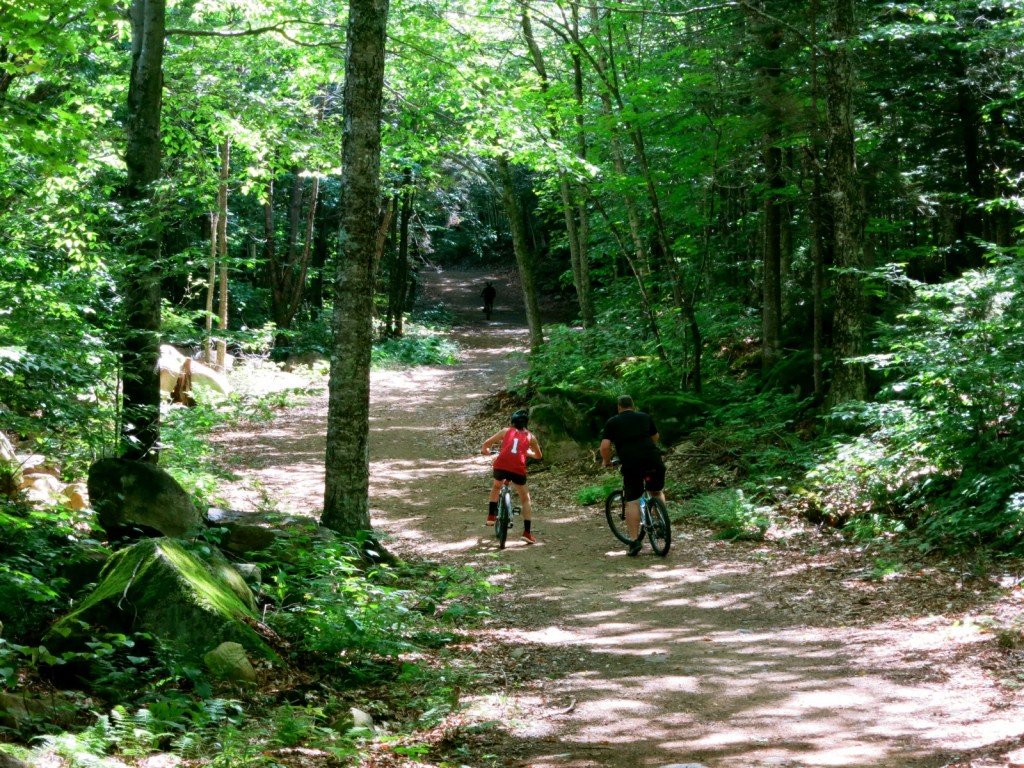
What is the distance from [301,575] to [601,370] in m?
12.0

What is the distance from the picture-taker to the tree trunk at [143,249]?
8984 millimetres

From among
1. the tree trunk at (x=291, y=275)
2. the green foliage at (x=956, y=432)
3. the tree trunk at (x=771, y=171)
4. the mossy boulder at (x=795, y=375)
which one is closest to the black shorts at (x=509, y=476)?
the green foliage at (x=956, y=432)

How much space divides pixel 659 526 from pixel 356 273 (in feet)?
15.1

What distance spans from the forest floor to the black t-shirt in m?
1.19

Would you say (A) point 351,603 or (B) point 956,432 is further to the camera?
(B) point 956,432

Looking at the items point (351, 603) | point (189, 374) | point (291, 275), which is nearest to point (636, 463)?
point (351, 603)

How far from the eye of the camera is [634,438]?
401 inches

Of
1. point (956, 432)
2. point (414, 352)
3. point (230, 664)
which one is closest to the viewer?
point (230, 664)

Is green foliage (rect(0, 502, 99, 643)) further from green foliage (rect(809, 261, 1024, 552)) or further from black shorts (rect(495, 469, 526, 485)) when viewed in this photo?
green foliage (rect(809, 261, 1024, 552))

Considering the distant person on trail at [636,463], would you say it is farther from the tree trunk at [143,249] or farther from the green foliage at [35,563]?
the green foliage at [35,563]

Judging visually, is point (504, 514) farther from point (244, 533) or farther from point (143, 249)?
point (143, 249)

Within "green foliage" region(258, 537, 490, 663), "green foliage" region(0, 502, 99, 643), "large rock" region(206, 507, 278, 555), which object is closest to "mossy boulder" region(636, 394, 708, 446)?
"green foliage" region(258, 537, 490, 663)

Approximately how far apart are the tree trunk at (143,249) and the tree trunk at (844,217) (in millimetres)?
8296

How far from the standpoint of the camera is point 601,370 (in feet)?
60.8
